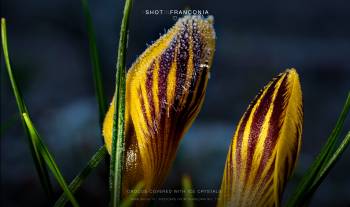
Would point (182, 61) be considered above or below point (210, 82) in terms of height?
above

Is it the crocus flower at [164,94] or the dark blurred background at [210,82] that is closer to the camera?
the crocus flower at [164,94]

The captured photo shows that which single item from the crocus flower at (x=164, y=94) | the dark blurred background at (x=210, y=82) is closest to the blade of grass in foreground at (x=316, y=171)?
the crocus flower at (x=164, y=94)

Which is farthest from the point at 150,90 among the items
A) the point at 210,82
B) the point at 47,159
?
the point at 210,82

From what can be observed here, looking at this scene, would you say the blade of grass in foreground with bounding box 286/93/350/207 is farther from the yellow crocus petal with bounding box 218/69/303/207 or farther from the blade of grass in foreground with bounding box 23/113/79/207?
the blade of grass in foreground with bounding box 23/113/79/207

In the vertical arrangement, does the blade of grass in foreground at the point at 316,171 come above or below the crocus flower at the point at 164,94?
below

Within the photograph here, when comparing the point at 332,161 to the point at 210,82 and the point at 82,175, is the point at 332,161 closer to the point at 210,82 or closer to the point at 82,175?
the point at 82,175

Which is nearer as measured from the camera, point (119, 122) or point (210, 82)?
point (119, 122)

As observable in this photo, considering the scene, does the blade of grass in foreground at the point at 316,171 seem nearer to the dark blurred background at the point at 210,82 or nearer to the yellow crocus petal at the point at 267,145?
the yellow crocus petal at the point at 267,145
